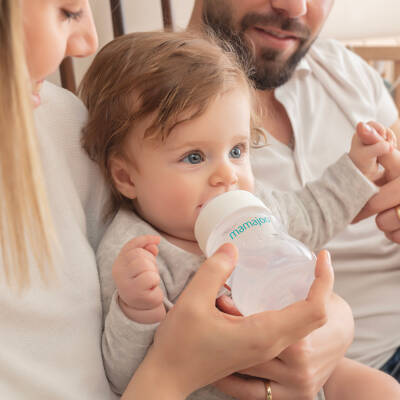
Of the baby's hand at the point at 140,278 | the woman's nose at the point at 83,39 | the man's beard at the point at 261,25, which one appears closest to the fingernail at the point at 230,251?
the baby's hand at the point at 140,278

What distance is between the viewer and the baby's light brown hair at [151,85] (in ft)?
2.78

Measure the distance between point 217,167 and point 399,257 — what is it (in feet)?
2.39

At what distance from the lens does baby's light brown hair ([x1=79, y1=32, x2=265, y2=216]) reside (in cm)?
85

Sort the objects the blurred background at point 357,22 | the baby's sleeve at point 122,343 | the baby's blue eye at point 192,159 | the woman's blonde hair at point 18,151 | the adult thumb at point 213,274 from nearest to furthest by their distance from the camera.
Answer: the woman's blonde hair at point 18,151, the adult thumb at point 213,274, the baby's sleeve at point 122,343, the baby's blue eye at point 192,159, the blurred background at point 357,22

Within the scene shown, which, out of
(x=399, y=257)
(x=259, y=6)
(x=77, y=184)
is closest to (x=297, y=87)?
(x=259, y=6)

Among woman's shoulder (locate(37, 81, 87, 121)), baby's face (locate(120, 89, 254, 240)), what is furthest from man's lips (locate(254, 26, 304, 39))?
woman's shoulder (locate(37, 81, 87, 121))

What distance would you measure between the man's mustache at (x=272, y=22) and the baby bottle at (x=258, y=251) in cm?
75

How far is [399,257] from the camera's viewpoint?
1.34 metres

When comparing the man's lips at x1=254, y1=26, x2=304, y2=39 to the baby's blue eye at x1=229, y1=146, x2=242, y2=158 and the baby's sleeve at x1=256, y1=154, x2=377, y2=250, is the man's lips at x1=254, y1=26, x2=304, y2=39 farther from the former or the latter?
the baby's blue eye at x1=229, y1=146, x2=242, y2=158

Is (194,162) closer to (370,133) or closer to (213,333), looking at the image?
(213,333)

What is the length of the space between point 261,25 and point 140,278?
895 mm

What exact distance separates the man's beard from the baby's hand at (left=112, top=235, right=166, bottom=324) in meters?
0.74

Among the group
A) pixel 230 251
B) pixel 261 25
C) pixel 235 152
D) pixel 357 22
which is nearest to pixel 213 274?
pixel 230 251

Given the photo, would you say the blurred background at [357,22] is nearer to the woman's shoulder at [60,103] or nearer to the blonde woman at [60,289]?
the woman's shoulder at [60,103]
